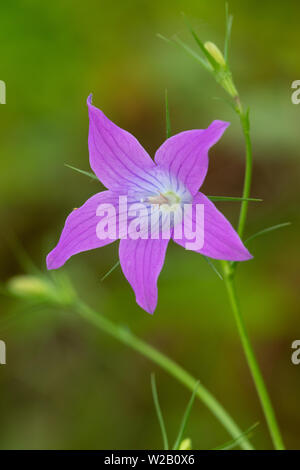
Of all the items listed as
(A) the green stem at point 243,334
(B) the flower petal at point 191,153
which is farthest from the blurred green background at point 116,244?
(B) the flower petal at point 191,153

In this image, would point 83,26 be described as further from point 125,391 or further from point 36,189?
point 125,391

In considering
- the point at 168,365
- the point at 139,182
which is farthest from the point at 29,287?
the point at 139,182

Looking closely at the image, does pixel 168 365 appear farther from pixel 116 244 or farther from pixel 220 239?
pixel 116 244

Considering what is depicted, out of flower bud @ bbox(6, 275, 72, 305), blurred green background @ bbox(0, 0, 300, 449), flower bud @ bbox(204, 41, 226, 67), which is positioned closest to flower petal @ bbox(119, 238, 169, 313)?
flower bud @ bbox(204, 41, 226, 67)

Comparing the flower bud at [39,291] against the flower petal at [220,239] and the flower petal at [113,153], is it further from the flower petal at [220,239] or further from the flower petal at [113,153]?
the flower petal at [220,239]

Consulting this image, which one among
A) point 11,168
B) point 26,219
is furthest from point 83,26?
point 26,219

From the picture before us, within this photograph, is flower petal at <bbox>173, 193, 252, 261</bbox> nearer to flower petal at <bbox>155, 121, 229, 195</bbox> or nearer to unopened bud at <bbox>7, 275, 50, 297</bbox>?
flower petal at <bbox>155, 121, 229, 195</bbox>
